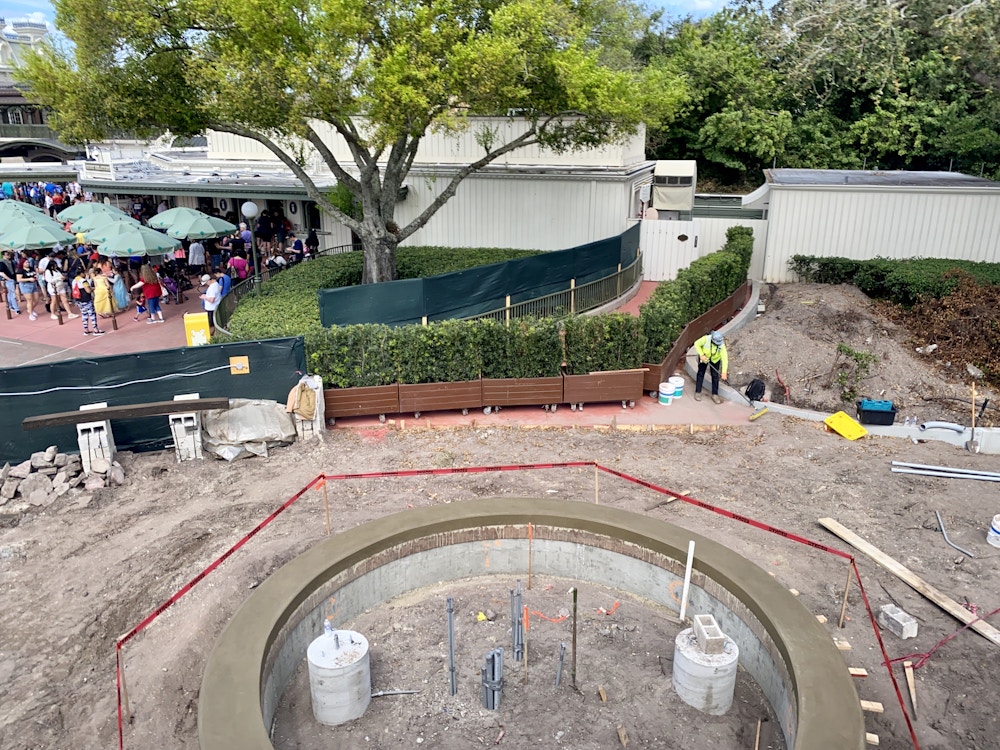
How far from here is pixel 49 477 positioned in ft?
41.0

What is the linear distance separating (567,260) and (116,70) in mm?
11694

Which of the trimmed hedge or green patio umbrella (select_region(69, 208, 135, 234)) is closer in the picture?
the trimmed hedge

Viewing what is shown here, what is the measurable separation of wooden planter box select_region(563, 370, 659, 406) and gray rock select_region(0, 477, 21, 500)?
31.8 ft

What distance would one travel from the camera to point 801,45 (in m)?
26.5

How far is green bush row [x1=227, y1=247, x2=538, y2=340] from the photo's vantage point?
55.4 feet

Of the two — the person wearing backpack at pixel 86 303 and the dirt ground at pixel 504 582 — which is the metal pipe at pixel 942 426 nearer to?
the dirt ground at pixel 504 582

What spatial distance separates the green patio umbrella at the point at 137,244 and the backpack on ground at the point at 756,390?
15362 mm

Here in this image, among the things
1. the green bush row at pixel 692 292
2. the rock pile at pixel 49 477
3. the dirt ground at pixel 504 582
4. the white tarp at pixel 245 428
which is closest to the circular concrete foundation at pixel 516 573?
the dirt ground at pixel 504 582

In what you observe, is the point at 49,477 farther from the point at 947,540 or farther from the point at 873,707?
the point at 947,540

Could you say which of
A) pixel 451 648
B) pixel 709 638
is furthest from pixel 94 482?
pixel 709 638

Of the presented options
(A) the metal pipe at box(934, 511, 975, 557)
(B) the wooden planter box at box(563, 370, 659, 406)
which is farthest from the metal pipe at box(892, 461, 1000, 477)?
(B) the wooden planter box at box(563, 370, 659, 406)

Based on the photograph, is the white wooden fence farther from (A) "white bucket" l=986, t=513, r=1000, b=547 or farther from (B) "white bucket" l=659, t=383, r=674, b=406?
(A) "white bucket" l=986, t=513, r=1000, b=547

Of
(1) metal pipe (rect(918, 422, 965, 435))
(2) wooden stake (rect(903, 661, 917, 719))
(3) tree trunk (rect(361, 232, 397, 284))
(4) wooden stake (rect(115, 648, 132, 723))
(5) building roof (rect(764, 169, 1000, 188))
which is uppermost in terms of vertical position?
(5) building roof (rect(764, 169, 1000, 188))

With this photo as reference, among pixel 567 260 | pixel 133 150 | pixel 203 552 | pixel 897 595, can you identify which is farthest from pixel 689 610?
pixel 133 150
